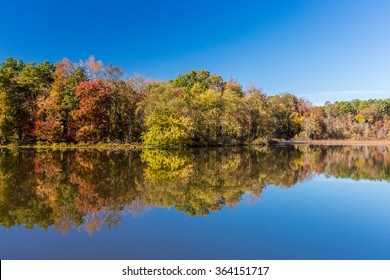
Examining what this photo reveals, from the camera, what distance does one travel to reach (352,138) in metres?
72.0

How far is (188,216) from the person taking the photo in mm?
10062

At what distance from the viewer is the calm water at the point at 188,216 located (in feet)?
24.0

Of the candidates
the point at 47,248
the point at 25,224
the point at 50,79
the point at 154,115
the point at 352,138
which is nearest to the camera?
the point at 47,248

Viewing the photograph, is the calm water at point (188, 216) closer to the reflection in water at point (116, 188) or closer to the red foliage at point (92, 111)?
the reflection in water at point (116, 188)

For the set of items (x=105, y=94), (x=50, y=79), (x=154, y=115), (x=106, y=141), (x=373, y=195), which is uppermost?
(x=50, y=79)

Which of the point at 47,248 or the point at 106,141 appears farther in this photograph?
the point at 106,141

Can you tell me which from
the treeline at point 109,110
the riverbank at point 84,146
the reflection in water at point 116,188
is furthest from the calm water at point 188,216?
the treeline at point 109,110

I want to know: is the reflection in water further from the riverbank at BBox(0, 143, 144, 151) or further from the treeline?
the treeline

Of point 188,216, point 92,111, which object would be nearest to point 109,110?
point 92,111

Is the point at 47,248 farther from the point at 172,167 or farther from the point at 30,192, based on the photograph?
the point at 172,167

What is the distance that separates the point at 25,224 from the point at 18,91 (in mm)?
39615

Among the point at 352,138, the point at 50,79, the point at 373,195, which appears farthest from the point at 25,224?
the point at 352,138

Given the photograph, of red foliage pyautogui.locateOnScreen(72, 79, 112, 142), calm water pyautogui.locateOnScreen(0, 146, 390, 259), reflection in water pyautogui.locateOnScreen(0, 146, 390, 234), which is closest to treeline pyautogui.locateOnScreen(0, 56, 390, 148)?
red foliage pyautogui.locateOnScreen(72, 79, 112, 142)

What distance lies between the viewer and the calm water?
730 centimetres
